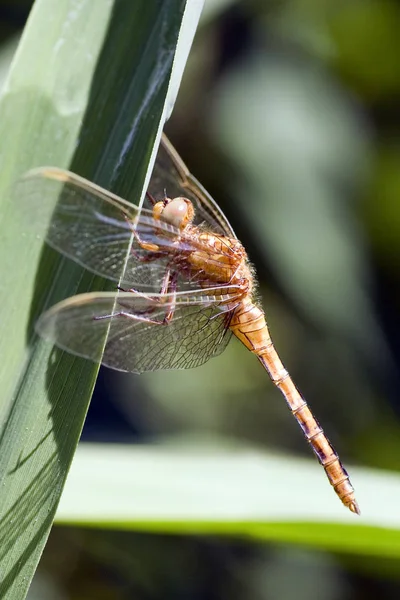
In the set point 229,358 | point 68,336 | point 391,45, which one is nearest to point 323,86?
point 391,45

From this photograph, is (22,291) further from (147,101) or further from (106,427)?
(106,427)

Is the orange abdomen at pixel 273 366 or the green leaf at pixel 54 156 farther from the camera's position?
the orange abdomen at pixel 273 366

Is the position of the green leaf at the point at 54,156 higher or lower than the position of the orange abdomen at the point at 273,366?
higher

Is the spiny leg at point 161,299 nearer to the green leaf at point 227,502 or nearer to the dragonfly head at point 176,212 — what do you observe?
the dragonfly head at point 176,212

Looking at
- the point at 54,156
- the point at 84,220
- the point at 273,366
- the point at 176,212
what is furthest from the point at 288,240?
the point at 54,156

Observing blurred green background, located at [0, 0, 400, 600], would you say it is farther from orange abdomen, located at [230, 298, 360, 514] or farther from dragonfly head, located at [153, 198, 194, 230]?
dragonfly head, located at [153, 198, 194, 230]

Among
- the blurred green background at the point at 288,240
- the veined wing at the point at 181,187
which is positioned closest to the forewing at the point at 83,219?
the veined wing at the point at 181,187

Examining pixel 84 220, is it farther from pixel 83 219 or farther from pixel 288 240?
pixel 288 240
